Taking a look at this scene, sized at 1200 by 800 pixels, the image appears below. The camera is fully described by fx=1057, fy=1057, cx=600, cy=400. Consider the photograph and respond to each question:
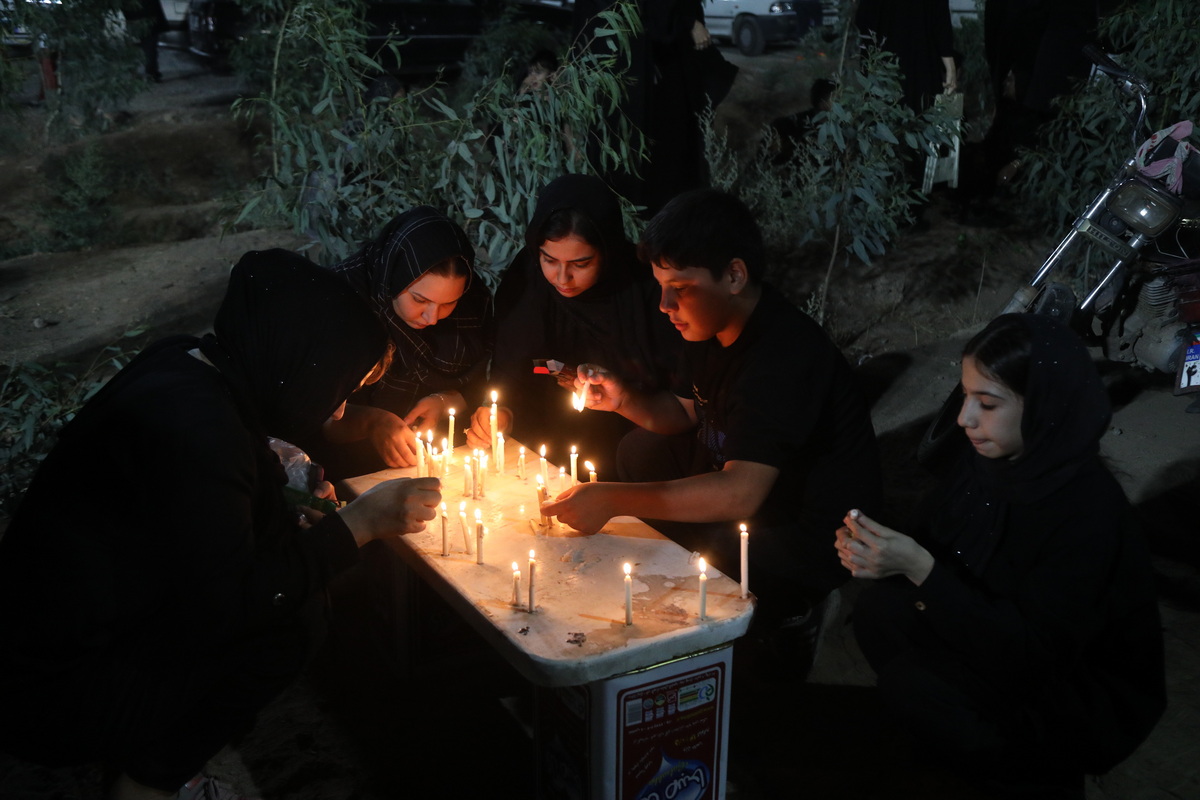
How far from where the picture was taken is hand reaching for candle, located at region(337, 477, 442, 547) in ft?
8.94

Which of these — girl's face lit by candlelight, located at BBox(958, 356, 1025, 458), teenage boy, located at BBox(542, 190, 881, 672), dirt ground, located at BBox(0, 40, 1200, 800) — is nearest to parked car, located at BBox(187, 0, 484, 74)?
dirt ground, located at BBox(0, 40, 1200, 800)

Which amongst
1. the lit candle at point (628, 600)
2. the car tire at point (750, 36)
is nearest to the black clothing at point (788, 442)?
the lit candle at point (628, 600)

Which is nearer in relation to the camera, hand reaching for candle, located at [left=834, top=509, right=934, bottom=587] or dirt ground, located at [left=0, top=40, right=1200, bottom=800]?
hand reaching for candle, located at [left=834, top=509, right=934, bottom=587]

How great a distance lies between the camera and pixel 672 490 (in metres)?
2.98

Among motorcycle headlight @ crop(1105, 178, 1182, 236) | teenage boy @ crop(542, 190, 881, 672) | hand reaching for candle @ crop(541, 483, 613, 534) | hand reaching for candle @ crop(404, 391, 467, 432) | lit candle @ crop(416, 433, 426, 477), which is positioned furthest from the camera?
motorcycle headlight @ crop(1105, 178, 1182, 236)

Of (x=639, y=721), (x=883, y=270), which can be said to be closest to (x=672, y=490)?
(x=639, y=721)

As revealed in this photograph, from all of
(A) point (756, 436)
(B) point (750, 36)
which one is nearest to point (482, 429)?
(A) point (756, 436)

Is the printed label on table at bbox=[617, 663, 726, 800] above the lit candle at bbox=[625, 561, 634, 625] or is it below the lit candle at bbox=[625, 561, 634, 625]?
below

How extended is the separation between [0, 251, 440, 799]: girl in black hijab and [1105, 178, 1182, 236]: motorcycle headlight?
4.02 m

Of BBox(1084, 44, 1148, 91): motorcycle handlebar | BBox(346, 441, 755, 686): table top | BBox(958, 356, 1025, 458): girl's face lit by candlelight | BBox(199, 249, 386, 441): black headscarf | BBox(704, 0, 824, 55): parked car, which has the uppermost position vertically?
BBox(704, 0, 824, 55): parked car

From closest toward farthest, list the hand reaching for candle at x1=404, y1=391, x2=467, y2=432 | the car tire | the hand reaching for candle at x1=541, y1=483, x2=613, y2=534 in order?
1. the hand reaching for candle at x1=541, y1=483, x2=613, y2=534
2. the hand reaching for candle at x1=404, y1=391, x2=467, y2=432
3. the car tire

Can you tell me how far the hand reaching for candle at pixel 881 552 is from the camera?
2.57m

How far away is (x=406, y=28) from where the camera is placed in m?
13.5

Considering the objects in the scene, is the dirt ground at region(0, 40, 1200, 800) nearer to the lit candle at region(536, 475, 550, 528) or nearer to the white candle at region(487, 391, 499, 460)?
the lit candle at region(536, 475, 550, 528)
